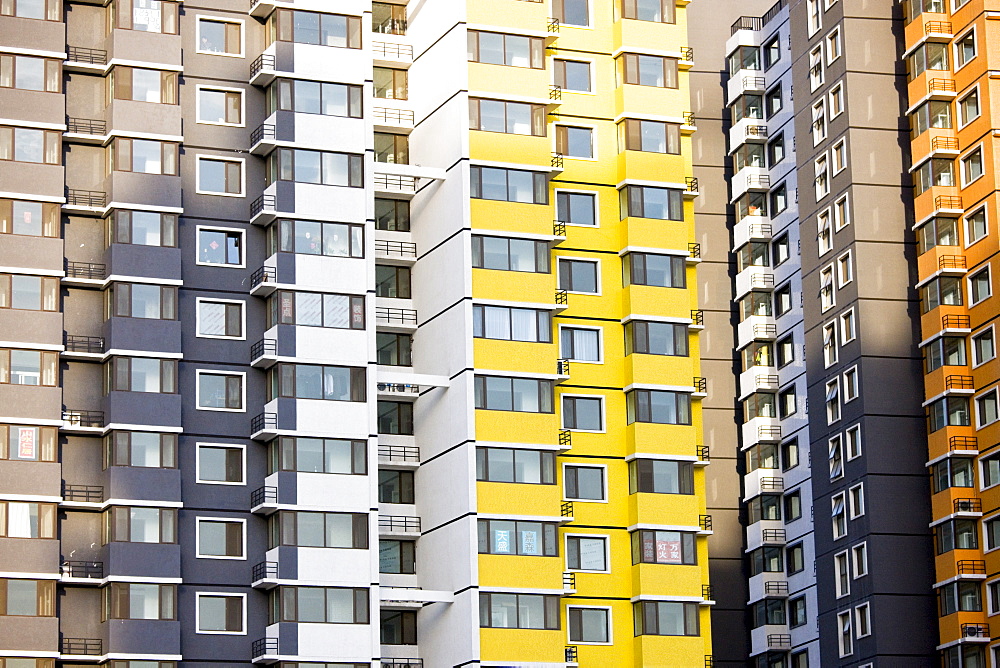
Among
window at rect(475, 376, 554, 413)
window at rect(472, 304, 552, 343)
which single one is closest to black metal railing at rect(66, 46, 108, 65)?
window at rect(472, 304, 552, 343)

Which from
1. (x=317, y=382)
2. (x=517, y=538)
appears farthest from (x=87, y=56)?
(x=517, y=538)

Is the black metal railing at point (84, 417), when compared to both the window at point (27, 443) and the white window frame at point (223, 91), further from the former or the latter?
the white window frame at point (223, 91)

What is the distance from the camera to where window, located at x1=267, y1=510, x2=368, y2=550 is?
88.2 metres

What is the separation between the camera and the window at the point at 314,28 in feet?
311

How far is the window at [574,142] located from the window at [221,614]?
2791 cm

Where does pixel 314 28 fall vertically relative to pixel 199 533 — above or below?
above

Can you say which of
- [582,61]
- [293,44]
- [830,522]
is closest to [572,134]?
[582,61]

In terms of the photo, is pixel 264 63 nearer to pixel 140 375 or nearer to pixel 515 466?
pixel 140 375

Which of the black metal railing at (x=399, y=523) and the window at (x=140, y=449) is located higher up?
the window at (x=140, y=449)

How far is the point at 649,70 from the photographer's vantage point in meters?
102

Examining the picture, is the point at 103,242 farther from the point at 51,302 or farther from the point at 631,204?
the point at 631,204

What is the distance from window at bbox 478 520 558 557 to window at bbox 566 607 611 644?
3.45 metres

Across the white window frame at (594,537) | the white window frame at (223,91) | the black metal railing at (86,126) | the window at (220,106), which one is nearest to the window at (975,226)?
the white window frame at (594,537)

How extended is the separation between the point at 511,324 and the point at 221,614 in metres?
19.3
